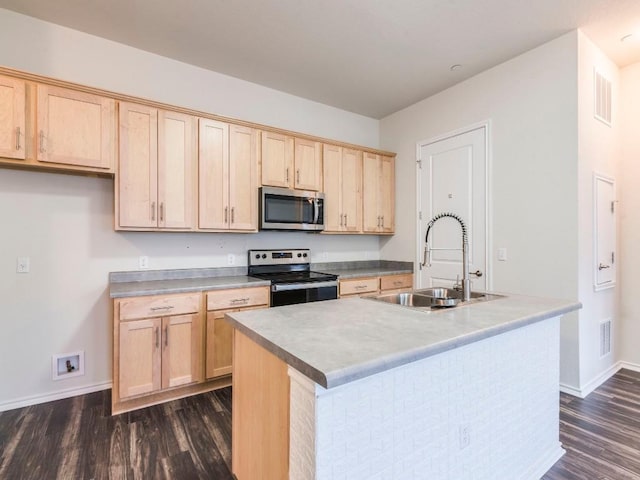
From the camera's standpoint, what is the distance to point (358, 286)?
11.9 feet

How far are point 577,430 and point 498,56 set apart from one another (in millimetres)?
3088

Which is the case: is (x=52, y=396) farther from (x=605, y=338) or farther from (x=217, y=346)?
(x=605, y=338)

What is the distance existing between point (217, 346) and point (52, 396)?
4.29 feet

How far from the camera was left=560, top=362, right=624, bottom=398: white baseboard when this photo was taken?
2666 mm

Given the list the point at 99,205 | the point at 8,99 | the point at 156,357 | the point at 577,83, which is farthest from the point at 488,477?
the point at 8,99

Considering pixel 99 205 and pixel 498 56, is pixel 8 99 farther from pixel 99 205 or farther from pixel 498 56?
pixel 498 56

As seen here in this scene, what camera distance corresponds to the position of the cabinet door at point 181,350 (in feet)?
8.30

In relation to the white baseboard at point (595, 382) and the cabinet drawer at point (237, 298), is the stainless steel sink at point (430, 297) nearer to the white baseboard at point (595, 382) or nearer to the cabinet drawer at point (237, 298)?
the cabinet drawer at point (237, 298)

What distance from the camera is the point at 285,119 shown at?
149 inches

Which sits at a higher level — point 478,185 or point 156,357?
point 478,185

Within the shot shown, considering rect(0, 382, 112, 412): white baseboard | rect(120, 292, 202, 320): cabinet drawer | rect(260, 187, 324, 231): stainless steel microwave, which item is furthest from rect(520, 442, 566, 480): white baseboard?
rect(0, 382, 112, 412): white baseboard

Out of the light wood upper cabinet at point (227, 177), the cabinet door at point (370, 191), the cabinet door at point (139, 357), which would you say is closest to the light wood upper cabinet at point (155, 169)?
the light wood upper cabinet at point (227, 177)

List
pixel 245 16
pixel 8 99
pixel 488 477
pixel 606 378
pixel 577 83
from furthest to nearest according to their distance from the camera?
pixel 606 378 → pixel 577 83 → pixel 245 16 → pixel 8 99 → pixel 488 477

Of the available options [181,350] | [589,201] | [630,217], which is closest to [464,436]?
[181,350]
